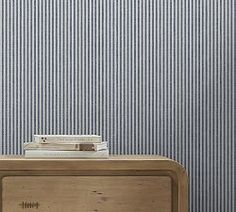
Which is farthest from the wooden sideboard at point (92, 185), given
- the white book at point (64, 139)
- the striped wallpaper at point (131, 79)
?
the striped wallpaper at point (131, 79)

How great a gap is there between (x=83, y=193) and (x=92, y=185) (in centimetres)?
5

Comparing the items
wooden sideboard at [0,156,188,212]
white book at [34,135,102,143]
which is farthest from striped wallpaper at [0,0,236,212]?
wooden sideboard at [0,156,188,212]

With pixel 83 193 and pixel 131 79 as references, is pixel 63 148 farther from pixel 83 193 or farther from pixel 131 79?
pixel 131 79

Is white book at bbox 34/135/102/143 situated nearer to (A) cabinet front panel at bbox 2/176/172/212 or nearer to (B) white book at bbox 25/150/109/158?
(B) white book at bbox 25/150/109/158

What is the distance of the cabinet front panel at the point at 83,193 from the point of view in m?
2.06

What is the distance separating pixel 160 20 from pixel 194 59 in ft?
0.81

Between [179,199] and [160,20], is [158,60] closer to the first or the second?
[160,20]

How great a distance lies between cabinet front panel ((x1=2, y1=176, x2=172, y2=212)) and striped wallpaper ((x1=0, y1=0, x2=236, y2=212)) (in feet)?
1.61

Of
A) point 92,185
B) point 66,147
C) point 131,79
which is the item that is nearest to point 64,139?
point 66,147

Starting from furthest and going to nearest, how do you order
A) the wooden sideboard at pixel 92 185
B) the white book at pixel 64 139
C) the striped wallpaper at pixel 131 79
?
the striped wallpaper at pixel 131 79, the white book at pixel 64 139, the wooden sideboard at pixel 92 185

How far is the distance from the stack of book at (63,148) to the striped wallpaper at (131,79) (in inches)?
15.5

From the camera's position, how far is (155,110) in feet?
8.48

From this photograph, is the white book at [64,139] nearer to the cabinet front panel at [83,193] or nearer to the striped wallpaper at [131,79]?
the cabinet front panel at [83,193]

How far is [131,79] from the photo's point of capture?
2.58 meters
